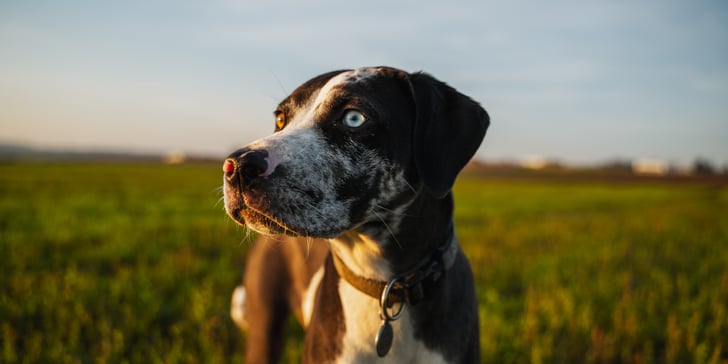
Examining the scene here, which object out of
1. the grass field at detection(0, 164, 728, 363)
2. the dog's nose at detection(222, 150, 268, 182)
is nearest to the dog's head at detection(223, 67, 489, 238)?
the dog's nose at detection(222, 150, 268, 182)

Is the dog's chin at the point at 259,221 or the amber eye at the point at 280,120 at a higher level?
the amber eye at the point at 280,120

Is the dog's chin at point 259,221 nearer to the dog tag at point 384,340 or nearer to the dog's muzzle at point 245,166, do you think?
the dog's muzzle at point 245,166

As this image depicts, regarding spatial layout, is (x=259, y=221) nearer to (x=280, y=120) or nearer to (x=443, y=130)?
(x=280, y=120)

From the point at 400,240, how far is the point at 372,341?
1.96 feet

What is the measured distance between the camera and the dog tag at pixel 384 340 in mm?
2428

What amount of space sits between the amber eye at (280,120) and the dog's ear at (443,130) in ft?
2.87

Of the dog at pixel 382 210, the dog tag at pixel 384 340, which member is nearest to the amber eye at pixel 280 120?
the dog at pixel 382 210

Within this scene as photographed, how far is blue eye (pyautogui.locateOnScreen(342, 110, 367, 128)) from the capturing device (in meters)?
2.44

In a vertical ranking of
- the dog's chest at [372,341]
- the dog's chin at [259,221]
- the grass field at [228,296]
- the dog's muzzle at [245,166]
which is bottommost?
the grass field at [228,296]

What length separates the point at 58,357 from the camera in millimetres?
3941

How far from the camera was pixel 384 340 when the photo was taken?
2432 mm

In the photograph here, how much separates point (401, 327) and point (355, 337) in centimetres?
27

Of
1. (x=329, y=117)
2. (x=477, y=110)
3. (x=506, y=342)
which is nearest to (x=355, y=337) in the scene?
(x=329, y=117)

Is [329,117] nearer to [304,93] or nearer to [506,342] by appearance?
[304,93]
